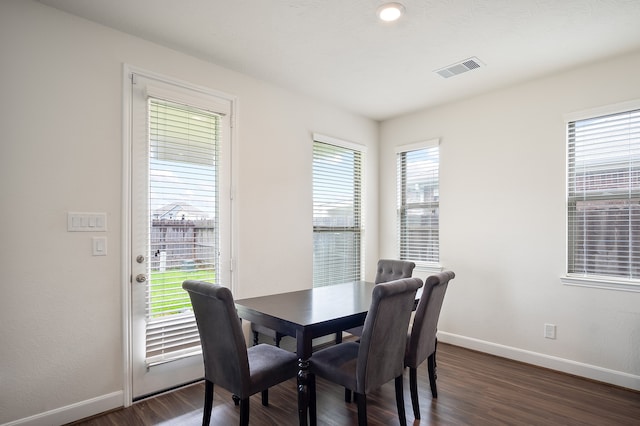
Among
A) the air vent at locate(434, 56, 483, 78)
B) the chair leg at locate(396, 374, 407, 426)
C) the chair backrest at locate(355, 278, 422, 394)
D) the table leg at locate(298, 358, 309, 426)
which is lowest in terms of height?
the chair leg at locate(396, 374, 407, 426)

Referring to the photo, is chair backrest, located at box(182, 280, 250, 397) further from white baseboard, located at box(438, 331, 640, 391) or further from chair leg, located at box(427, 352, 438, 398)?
white baseboard, located at box(438, 331, 640, 391)

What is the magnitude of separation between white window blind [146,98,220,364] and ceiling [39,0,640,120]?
0.60 m

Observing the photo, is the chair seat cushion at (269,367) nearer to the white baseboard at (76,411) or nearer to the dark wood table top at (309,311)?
the dark wood table top at (309,311)

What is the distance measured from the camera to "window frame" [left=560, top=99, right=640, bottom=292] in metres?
2.85

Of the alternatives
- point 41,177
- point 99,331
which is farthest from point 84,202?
point 99,331

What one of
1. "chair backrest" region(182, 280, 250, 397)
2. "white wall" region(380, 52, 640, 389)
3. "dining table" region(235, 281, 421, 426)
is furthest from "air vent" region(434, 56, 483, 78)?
"chair backrest" region(182, 280, 250, 397)

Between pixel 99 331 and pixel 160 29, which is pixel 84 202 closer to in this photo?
pixel 99 331

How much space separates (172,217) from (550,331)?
347cm

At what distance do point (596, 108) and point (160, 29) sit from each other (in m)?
3.58

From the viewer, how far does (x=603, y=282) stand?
2938 mm

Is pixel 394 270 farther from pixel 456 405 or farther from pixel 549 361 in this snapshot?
pixel 549 361

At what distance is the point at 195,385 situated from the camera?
283 cm

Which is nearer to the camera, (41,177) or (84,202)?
(41,177)

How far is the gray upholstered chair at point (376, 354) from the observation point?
1.94 meters
